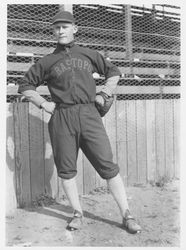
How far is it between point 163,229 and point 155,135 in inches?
47.6

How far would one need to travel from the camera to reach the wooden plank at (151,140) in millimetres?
3566


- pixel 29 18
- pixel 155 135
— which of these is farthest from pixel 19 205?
pixel 29 18

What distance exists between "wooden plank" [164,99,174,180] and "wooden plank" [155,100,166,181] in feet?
0.13

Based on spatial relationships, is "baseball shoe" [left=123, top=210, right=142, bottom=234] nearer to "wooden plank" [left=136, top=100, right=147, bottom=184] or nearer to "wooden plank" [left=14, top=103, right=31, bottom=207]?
"wooden plank" [left=14, top=103, right=31, bottom=207]

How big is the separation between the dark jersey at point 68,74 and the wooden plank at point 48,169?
0.66 m

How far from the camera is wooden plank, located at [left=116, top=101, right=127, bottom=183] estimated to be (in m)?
3.42

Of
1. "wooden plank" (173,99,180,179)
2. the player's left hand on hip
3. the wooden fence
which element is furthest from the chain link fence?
the player's left hand on hip

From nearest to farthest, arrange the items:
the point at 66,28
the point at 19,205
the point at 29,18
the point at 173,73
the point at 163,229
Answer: the point at 66,28 → the point at 163,229 → the point at 19,205 → the point at 29,18 → the point at 173,73

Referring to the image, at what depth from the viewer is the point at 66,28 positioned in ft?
7.90

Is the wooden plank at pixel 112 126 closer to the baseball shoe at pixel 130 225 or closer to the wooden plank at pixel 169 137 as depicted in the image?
the wooden plank at pixel 169 137

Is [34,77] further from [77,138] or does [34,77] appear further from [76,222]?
[76,222]

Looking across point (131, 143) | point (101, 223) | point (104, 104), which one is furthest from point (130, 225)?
point (131, 143)

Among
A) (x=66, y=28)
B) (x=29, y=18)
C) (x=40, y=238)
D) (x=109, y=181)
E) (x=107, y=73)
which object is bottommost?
(x=40, y=238)

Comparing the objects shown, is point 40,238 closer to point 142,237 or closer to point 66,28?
point 142,237
